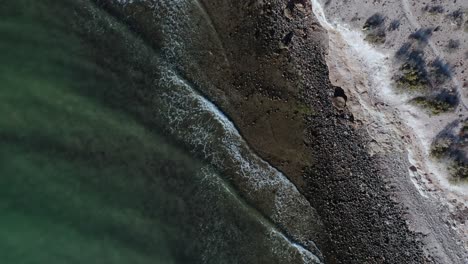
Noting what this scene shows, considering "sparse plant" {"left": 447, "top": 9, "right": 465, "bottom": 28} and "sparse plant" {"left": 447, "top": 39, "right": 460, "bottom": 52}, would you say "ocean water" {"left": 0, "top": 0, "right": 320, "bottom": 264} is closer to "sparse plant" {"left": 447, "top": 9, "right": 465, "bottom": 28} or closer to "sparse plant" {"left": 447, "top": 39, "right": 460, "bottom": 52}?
"sparse plant" {"left": 447, "top": 39, "right": 460, "bottom": 52}

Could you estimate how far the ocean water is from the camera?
1634cm

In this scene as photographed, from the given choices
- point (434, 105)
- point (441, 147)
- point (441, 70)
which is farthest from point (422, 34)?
point (441, 147)

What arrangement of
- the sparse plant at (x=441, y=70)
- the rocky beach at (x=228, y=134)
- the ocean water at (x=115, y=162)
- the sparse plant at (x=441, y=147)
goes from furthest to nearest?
the ocean water at (x=115, y=162) < the rocky beach at (x=228, y=134) < the sparse plant at (x=441, y=147) < the sparse plant at (x=441, y=70)

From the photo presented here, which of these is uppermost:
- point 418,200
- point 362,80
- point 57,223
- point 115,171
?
point 362,80

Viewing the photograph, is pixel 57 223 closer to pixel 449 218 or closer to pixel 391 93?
pixel 391 93

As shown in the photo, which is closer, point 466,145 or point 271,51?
point 466,145

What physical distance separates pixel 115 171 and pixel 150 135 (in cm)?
180

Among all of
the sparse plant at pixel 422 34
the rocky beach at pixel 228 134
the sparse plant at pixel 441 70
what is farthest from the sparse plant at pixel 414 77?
the sparse plant at pixel 422 34

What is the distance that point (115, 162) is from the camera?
16797 mm

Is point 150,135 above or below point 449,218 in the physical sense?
below

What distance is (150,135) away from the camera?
1697 cm

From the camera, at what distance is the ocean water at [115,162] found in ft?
53.6

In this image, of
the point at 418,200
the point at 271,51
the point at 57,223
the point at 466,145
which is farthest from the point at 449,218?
the point at 57,223

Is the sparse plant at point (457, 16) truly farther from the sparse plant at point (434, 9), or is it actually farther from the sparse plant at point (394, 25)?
the sparse plant at point (394, 25)
